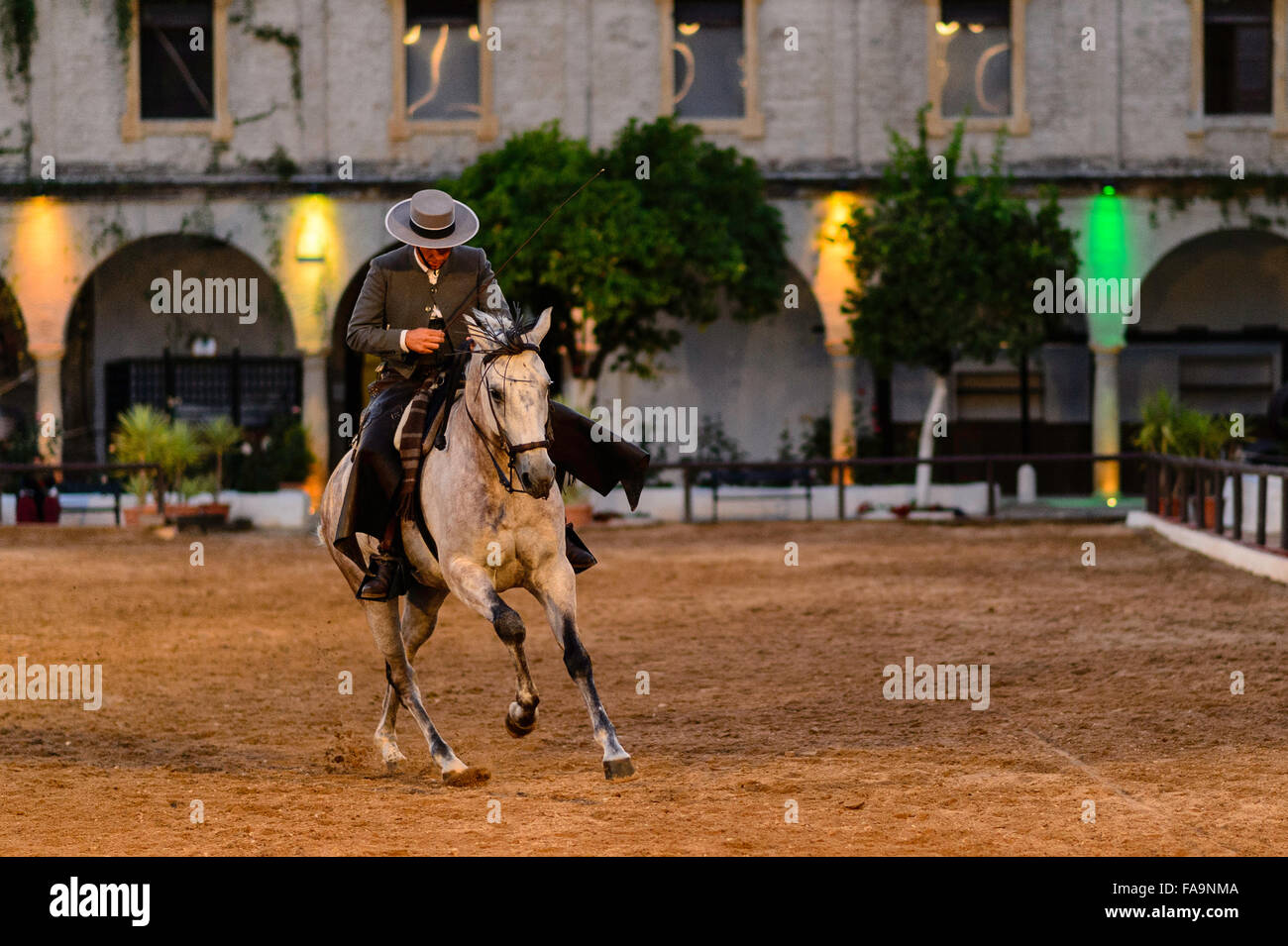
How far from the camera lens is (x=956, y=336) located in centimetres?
2723

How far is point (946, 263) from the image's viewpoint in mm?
27125

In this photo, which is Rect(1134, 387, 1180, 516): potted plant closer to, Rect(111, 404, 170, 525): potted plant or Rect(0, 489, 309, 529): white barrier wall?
Rect(0, 489, 309, 529): white barrier wall

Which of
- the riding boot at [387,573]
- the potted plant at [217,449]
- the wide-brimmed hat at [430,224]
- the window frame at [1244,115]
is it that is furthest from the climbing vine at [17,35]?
the riding boot at [387,573]

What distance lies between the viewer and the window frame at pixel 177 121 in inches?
1219

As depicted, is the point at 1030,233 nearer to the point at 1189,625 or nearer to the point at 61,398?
the point at 1189,625

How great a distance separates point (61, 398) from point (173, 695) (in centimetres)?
2216

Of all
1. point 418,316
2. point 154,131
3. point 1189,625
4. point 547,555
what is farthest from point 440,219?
point 154,131

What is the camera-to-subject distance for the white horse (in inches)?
309

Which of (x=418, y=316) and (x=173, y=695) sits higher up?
(x=418, y=316)

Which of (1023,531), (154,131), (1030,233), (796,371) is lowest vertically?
(1023,531)

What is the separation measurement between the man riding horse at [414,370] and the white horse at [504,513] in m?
0.24

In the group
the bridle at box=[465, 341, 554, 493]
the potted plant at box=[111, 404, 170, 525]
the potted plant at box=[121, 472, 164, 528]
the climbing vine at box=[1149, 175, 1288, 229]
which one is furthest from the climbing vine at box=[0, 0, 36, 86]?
the bridle at box=[465, 341, 554, 493]

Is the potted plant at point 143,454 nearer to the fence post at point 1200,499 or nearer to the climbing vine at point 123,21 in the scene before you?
the climbing vine at point 123,21

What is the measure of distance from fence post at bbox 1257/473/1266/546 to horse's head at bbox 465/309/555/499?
479 inches
